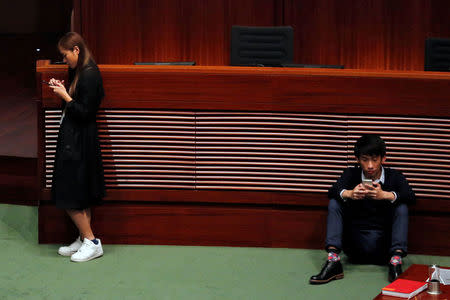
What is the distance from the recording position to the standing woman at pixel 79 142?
3.51 metres

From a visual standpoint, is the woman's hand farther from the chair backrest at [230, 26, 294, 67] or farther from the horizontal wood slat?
the chair backrest at [230, 26, 294, 67]

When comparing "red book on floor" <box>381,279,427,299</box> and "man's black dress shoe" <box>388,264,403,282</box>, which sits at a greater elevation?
"red book on floor" <box>381,279,427,299</box>

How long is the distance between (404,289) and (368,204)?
1062 mm

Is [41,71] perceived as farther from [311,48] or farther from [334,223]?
[311,48]

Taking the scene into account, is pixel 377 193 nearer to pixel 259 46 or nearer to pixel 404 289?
pixel 404 289

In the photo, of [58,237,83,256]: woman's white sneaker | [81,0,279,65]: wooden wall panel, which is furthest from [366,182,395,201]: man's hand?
[81,0,279,65]: wooden wall panel

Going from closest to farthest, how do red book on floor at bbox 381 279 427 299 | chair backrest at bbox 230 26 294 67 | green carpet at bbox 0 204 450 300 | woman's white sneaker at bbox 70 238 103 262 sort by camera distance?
red book on floor at bbox 381 279 427 299 < green carpet at bbox 0 204 450 300 < woman's white sneaker at bbox 70 238 103 262 < chair backrest at bbox 230 26 294 67

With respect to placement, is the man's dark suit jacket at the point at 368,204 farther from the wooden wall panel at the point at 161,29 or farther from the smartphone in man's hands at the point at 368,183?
the wooden wall panel at the point at 161,29

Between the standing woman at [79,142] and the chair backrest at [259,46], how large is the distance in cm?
161

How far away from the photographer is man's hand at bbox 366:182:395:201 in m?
3.27

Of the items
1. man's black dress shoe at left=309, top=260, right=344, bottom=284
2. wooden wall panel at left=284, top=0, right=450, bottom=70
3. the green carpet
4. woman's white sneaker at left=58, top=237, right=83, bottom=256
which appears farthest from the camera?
wooden wall panel at left=284, top=0, right=450, bottom=70

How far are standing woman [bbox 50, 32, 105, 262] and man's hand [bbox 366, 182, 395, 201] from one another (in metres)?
1.40

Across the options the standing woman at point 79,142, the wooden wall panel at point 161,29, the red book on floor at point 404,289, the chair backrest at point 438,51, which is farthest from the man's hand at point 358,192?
the wooden wall panel at point 161,29

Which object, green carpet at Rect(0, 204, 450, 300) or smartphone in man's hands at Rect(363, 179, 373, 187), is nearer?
green carpet at Rect(0, 204, 450, 300)
